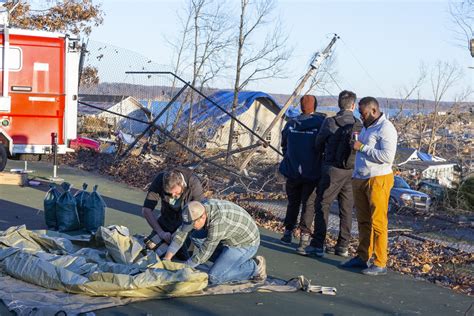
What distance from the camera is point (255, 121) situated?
28906mm

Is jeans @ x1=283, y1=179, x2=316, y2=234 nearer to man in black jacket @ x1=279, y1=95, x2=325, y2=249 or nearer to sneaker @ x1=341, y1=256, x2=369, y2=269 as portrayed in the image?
man in black jacket @ x1=279, y1=95, x2=325, y2=249

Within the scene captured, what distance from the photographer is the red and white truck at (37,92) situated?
13.9 metres

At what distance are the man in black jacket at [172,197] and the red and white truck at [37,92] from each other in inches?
264

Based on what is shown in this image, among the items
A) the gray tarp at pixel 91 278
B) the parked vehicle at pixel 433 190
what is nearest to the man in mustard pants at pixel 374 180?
the gray tarp at pixel 91 278

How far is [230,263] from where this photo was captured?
6.98m

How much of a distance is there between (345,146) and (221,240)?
2.11 meters

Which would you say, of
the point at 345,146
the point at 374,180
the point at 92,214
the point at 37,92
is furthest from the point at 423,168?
the point at 92,214

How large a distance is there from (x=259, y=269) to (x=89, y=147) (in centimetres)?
1234

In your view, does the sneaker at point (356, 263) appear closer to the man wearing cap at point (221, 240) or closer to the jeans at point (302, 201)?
the jeans at point (302, 201)

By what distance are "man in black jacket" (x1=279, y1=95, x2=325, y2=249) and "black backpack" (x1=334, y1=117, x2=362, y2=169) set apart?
1.49 ft

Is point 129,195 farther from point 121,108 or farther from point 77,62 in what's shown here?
point 121,108

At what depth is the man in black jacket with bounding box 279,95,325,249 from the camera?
349 inches

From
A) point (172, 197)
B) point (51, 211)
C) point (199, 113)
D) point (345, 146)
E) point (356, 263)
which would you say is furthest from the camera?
point (199, 113)

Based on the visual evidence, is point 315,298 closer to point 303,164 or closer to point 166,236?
point 166,236
